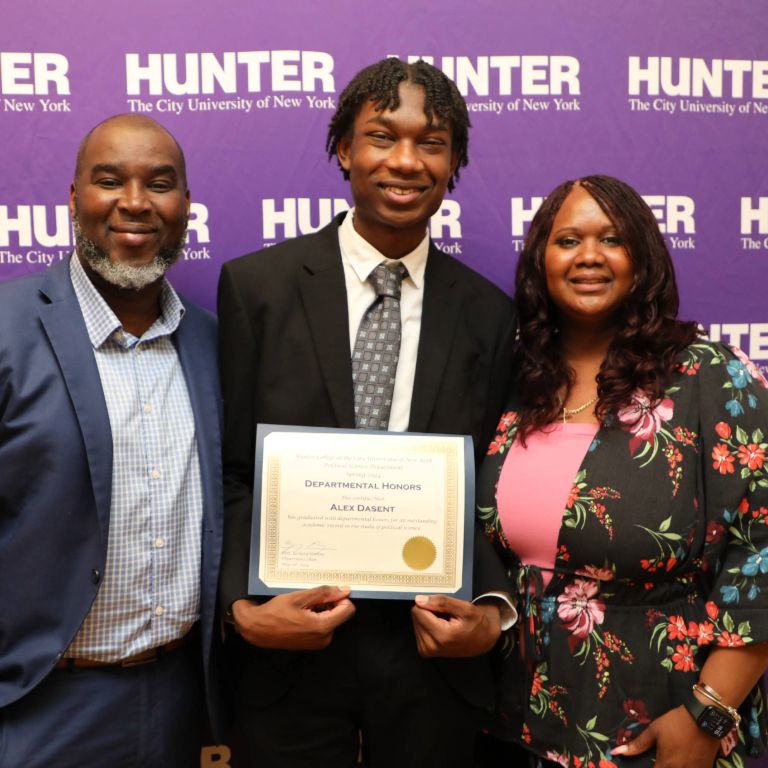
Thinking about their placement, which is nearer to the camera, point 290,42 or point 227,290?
point 227,290

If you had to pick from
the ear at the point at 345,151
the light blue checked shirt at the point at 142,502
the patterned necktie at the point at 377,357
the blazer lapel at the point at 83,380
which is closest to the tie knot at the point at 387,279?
the patterned necktie at the point at 377,357

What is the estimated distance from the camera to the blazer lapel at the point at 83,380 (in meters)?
1.45

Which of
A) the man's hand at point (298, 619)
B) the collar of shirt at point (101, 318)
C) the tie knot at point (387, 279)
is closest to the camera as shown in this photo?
the man's hand at point (298, 619)

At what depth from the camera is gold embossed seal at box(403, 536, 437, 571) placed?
4.87ft

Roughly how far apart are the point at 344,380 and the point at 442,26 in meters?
1.13

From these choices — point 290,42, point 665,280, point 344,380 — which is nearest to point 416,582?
A: point 344,380

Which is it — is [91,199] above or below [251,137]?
below

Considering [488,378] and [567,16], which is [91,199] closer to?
[488,378]

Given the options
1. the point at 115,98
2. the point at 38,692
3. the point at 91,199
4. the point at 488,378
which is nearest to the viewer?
the point at 38,692

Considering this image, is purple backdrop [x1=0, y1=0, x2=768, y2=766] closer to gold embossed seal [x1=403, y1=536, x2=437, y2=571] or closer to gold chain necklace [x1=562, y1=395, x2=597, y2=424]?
gold chain necklace [x1=562, y1=395, x2=597, y2=424]

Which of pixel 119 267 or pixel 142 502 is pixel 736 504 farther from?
pixel 119 267

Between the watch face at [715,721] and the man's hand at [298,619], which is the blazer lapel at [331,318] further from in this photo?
the watch face at [715,721]

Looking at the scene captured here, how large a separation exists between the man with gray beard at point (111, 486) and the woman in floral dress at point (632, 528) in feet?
2.16

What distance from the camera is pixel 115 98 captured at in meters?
2.04
